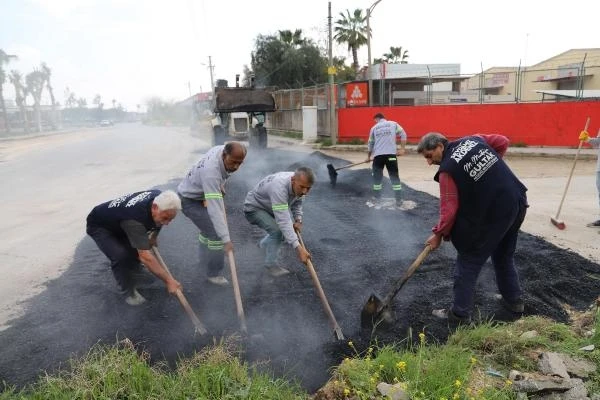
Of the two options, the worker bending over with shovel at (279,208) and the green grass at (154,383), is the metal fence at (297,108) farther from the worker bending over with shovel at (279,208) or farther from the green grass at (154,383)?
the green grass at (154,383)

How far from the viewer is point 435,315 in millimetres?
3535

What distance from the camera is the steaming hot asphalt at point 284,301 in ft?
10.2

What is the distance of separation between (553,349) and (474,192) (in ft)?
3.81

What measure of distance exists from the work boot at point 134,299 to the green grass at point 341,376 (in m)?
0.90

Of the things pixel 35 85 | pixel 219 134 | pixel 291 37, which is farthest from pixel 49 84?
pixel 219 134

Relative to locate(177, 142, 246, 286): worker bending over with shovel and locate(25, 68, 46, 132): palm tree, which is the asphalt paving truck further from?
locate(25, 68, 46, 132): palm tree

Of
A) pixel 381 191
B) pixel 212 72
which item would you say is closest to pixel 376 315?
pixel 381 191

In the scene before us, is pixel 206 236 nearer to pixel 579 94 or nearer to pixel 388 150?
pixel 388 150

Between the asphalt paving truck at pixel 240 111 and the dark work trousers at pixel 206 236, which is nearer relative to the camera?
the dark work trousers at pixel 206 236


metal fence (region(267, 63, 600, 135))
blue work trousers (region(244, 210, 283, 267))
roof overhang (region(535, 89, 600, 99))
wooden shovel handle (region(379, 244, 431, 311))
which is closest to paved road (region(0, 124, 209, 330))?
blue work trousers (region(244, 210, 283, 267))

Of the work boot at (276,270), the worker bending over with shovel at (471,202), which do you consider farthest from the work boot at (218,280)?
the worker bending over with shovel at (471,202)

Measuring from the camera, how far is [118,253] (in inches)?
143

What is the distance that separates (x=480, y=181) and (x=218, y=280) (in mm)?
2524

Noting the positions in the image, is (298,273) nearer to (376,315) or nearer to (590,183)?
(376,315)
